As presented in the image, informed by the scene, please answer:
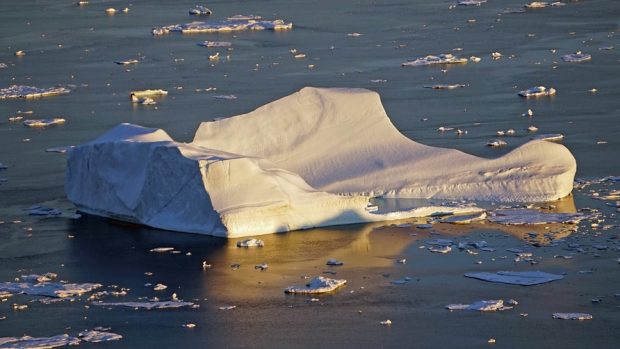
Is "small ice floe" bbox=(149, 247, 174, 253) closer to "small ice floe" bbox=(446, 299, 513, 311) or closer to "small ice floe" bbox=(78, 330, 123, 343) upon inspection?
"small ice floe" bbox=(78, 330, 123, 343)

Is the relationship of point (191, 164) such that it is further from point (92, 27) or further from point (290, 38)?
point (92, 27)

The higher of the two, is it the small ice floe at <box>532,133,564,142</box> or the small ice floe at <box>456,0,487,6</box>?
the small ice floe at <box>532,133,564,142</box>

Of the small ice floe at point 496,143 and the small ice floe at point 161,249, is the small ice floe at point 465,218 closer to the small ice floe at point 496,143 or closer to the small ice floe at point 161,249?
the small ice floe at point 161,249

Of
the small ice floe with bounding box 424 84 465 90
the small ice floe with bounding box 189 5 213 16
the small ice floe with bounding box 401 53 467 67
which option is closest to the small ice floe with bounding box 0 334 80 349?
the small ice floe with bounding box 424 84 465 90

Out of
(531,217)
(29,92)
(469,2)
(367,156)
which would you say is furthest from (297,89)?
(469,2)

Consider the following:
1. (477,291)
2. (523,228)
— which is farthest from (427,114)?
(477,291)

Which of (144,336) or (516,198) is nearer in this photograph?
(144,336)
